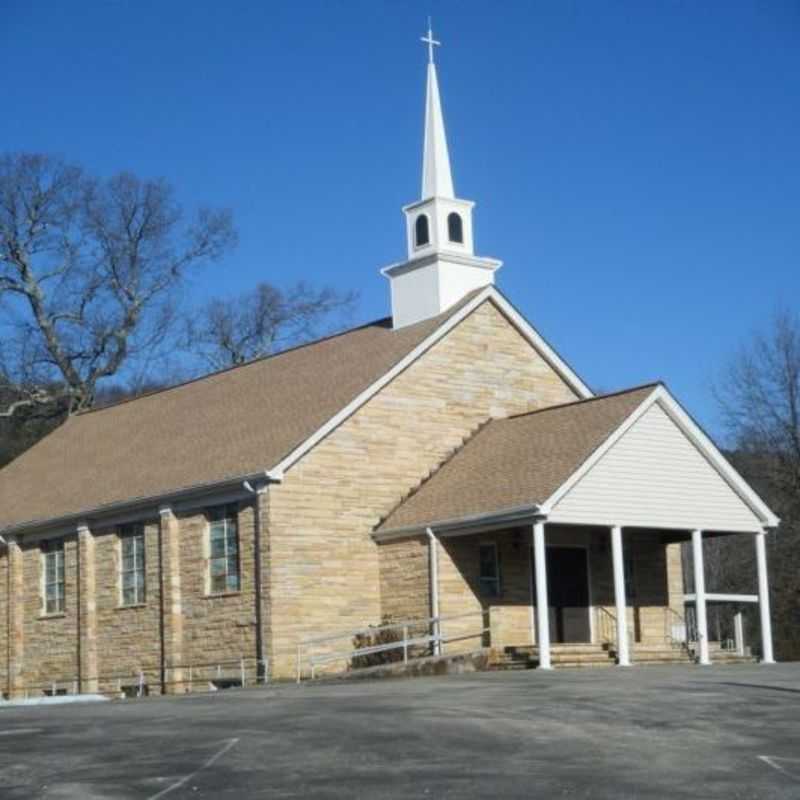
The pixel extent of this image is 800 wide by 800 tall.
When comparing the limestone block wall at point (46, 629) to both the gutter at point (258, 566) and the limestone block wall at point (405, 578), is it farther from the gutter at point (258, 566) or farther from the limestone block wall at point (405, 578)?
the limestone block wall at point (405, 578)

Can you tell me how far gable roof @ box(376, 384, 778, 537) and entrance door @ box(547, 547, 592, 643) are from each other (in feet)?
8.43

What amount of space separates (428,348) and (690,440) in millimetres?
6284

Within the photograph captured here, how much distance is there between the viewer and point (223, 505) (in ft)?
104

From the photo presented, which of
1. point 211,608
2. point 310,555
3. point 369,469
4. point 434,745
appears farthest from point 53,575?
point 434,745

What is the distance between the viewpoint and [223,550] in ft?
104

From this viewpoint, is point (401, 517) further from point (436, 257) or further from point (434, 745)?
point (434, 745)

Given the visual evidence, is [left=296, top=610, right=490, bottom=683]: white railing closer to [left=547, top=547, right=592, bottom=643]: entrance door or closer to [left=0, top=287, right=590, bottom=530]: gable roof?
[left=547, top=547, right=592, bottom=643]: entrance door

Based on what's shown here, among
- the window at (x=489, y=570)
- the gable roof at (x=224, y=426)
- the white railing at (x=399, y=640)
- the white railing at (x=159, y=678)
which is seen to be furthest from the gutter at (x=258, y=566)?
the window at (x=489, y=570)

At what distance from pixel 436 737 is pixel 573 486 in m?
13.5

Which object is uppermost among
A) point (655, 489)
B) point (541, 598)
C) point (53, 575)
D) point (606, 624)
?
point (655, 489)

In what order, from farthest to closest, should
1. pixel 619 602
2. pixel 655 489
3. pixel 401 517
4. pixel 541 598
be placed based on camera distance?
pixel 401 517 < pixel 655 489 < pixel 619 602 < pixel 541 598

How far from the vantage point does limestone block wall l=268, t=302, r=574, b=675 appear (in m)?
30.2

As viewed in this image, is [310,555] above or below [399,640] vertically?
above

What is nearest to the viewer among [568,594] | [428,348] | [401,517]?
[401,517]
